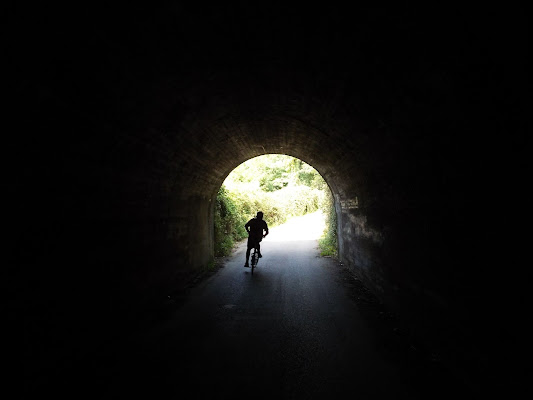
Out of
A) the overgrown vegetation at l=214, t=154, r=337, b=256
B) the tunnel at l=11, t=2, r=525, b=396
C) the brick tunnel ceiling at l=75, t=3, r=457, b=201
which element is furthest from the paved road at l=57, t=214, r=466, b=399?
the overgrown vegetation at l=214, t=154, r=337, b=256

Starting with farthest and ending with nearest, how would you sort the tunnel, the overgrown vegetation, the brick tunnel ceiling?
the overgrown vegetation, the brick tunnel ceiling, the tunnel

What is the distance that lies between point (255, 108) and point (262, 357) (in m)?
4.67

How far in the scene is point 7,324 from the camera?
8.79 feet

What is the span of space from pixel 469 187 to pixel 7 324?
502 cm

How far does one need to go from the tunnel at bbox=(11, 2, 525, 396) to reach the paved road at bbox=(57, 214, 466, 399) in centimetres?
72

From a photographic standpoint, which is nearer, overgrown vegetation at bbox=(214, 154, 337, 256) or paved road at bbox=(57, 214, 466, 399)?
paved road at bbox=(57, 214, 466, 399)

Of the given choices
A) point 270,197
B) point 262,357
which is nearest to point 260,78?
point 262,357

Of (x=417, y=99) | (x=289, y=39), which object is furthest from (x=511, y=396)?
(x=289, y=39)

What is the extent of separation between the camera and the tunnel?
8.29 feet

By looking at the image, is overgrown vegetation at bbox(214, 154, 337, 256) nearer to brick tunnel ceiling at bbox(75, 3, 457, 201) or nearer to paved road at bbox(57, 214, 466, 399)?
paved road at bbox(57, 214, 466, 399)

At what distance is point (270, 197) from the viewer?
28016mm

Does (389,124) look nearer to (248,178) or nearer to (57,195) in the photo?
(57,195)

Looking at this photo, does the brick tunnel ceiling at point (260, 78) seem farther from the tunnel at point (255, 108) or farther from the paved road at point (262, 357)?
the paved road at point (262, 357)

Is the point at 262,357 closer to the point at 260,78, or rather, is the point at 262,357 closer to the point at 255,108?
the point at 260,78
